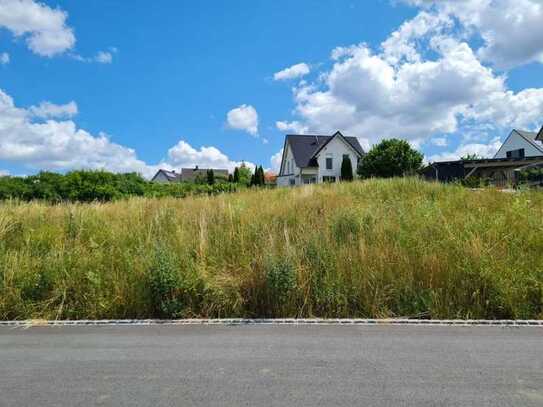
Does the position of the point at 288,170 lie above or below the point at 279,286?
above

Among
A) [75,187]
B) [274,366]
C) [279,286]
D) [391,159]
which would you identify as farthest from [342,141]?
[274,366]

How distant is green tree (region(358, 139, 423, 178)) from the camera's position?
138 feet

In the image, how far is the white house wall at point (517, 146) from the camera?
54188 millimetres

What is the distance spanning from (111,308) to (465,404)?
451cm

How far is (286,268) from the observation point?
495cm

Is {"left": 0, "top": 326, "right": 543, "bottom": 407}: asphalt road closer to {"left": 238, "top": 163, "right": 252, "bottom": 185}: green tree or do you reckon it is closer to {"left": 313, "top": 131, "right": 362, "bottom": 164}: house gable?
{"left": 313, "top": 131, "right": 362, "bottom": 164}: house gable

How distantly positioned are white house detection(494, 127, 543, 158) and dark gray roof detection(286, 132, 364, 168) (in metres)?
27.0

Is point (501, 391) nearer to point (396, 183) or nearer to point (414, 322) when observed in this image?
point (414, 322)

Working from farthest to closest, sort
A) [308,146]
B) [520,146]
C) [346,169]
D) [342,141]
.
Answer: [520,146] < [308,146] < [342,141] < [346,169]

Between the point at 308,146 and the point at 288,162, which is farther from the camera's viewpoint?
the point at 288,162

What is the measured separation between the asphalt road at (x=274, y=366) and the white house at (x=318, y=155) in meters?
44.6

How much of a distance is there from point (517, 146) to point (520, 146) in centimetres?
76

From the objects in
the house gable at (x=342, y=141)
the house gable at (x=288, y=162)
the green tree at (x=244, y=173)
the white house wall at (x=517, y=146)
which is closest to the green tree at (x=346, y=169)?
the house gable at (x=342, y=141)

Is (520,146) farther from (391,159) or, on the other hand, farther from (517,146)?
(391,159)
